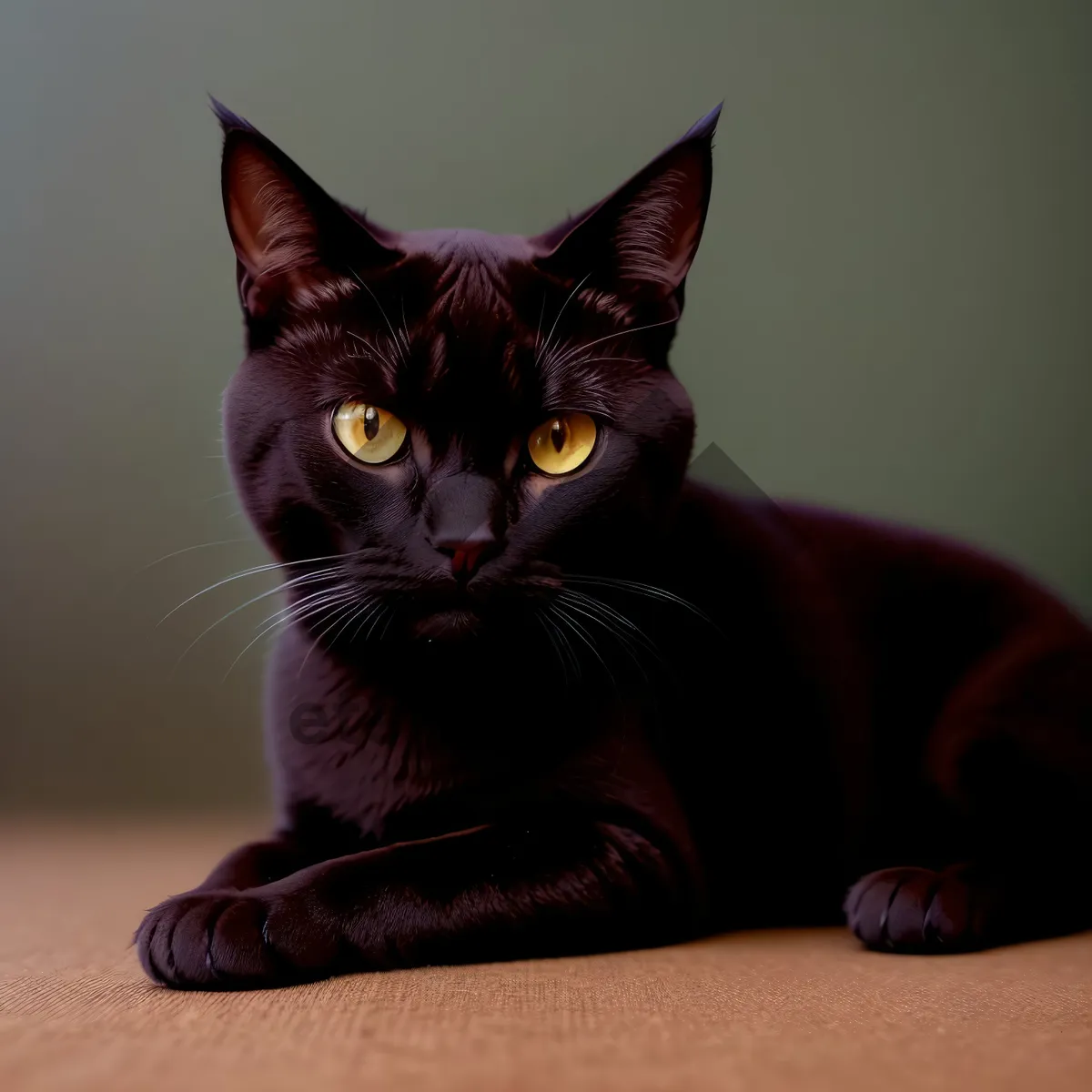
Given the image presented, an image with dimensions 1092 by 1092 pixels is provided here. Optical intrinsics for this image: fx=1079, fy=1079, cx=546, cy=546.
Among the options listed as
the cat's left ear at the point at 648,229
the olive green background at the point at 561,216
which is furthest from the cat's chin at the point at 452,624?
the olive green background at the point at 561,216

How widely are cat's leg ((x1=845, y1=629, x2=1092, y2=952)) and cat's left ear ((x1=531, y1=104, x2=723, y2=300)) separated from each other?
1.64ft

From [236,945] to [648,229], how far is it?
2.23ft

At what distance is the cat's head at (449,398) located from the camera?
0.86 metres

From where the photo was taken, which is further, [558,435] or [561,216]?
[561,216]

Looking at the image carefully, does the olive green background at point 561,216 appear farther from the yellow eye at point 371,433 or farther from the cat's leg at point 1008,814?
the yellow eye at point 371,433

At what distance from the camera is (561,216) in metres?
1.65

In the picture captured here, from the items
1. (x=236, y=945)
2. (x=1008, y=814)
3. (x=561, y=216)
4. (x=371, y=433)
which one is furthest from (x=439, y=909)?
(x=561, y=216)

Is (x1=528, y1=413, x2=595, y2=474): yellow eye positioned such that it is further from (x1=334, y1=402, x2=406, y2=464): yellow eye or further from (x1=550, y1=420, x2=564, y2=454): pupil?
(x1=334, y1=402, x2=406, y2=464): yellow eye

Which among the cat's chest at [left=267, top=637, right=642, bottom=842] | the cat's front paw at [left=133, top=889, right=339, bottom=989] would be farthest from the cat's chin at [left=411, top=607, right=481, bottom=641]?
the cat's front paw at [left=133, top=889, right=339, bottom=989]

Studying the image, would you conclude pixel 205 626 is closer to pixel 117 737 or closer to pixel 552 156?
pixel 117 737

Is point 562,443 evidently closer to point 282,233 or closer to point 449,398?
point 449,398

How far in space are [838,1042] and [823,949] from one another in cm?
32

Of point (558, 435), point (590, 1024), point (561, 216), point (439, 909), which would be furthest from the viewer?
point (561, 216)

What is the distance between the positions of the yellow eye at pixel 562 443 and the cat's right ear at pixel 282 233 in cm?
20
